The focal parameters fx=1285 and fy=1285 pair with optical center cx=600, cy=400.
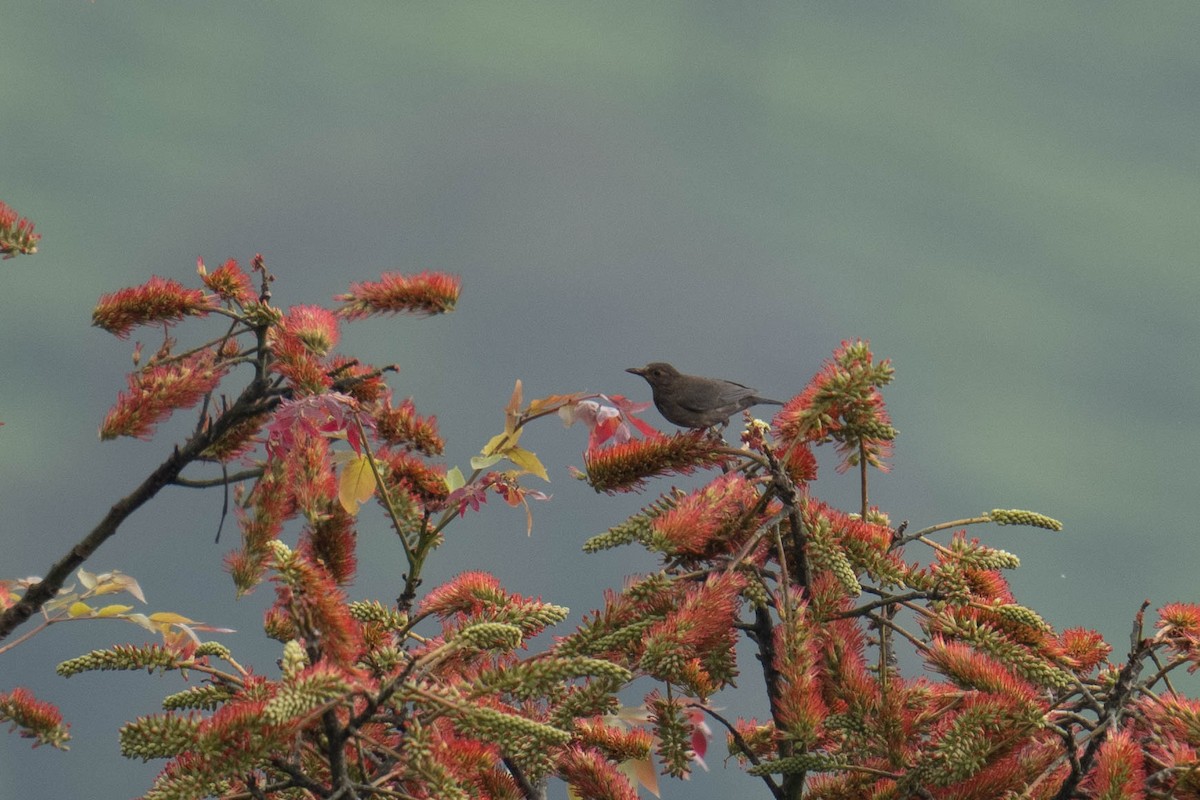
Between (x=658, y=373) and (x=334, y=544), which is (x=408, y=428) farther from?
(x=658, y=373)

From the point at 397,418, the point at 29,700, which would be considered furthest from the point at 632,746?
the point at 29,700

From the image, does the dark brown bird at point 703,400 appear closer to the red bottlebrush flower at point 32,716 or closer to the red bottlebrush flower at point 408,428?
the red bottlebrush flower at point 408,428

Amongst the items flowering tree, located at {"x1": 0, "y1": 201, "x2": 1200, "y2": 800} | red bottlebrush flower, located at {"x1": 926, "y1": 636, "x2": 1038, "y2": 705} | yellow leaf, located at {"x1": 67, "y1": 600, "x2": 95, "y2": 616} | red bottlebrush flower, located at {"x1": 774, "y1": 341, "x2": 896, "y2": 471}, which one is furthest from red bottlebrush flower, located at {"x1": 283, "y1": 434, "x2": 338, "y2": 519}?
red bottlebrush flower, located at {"x1": 926, "y1": 636, "x2": 1038, "y2": 705}

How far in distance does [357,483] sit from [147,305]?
35.4 inches

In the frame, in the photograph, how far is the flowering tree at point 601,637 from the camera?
2045 millimetres

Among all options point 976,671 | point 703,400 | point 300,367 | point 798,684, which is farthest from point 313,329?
point 976,671

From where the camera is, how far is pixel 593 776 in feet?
9.04

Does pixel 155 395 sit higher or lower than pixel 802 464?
higher

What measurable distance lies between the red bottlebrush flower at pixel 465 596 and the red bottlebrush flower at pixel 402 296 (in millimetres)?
623

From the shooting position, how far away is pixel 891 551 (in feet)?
9.18

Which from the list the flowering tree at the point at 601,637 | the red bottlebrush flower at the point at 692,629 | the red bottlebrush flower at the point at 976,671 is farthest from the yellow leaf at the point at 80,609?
the red bottlebrush flower at the point at 976,671

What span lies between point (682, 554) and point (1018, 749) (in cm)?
78

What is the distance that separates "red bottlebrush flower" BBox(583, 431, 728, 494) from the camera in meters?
2.54

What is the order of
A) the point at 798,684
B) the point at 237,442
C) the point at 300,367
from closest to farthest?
the point at 798,684
the point at 300,367
the point at 237,442
